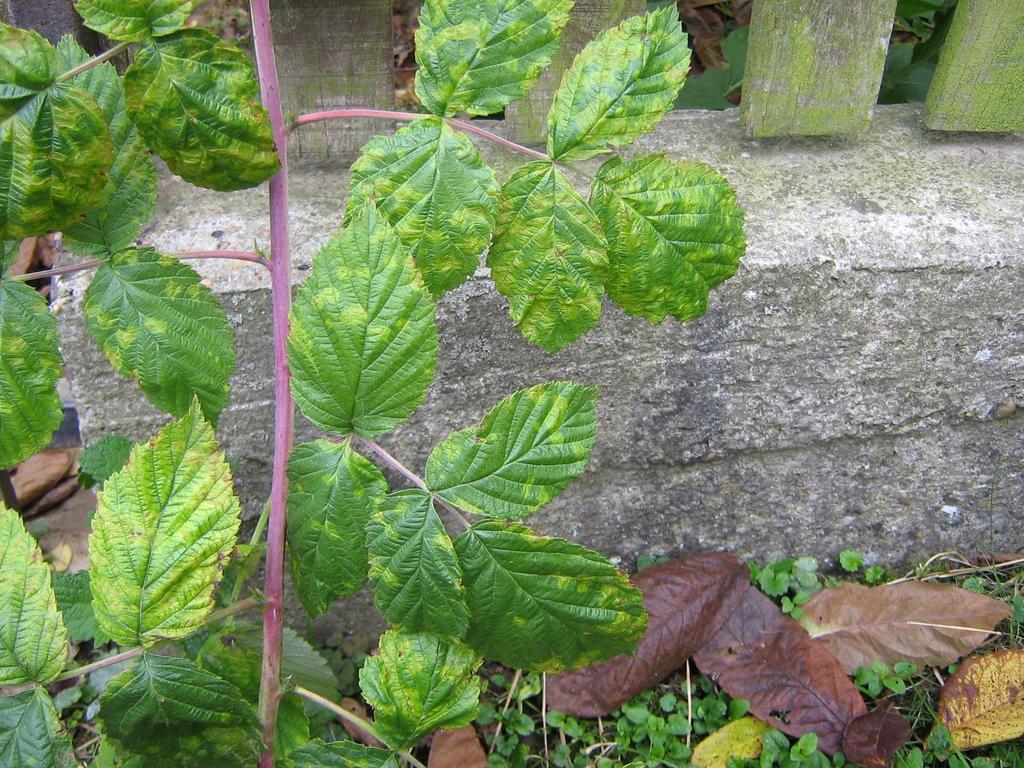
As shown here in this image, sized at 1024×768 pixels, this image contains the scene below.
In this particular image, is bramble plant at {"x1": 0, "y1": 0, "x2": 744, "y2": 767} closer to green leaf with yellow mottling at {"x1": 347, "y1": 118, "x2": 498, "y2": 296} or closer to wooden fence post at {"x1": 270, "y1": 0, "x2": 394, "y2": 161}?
green leaf with yellow mottling at {"x1": 347, "y1": 118, "x2": 498, "y2": 296}

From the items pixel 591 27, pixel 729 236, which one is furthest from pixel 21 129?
pixel 591 27

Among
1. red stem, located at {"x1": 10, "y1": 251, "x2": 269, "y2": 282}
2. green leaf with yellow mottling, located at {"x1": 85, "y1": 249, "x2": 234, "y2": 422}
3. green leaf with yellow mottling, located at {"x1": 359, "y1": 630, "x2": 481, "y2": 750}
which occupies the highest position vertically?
red stem, located at {"x1": 10, "y1": 251, "x2": 269, "y2": 282}

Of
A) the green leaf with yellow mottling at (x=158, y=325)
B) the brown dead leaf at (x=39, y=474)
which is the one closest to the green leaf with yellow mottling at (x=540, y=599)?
the green leaf with yellow mottling at (x=158, y=325)

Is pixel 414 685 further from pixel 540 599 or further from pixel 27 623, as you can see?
pixel 27 623

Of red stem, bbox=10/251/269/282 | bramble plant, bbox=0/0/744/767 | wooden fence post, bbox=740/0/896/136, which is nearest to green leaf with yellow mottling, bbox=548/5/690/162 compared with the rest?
bramble plant, bbox=0/0/744/767

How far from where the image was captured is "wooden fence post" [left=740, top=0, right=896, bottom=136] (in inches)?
55.5

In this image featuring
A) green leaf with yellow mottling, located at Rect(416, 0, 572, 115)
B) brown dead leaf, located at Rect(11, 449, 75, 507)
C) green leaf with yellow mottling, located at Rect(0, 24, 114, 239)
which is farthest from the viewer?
brown dead leaf, located at Rect(11, 449, 75, 507)

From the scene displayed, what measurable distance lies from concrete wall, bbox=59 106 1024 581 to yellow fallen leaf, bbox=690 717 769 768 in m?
0.33

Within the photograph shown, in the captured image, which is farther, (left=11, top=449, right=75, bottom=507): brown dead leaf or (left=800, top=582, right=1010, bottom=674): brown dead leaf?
(left=11, top=449, right=75, bottom=507): brown dead leaf

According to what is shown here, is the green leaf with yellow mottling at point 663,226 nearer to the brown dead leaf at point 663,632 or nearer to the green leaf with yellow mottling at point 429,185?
the green leaf with yellow mottling at point 429,185

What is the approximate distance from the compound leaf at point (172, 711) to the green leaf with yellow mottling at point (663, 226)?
0.59 m

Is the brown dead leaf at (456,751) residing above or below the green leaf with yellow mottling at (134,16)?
below

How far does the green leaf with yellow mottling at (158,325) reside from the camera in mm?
1009

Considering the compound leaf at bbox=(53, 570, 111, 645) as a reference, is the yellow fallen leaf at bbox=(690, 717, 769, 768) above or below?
below
